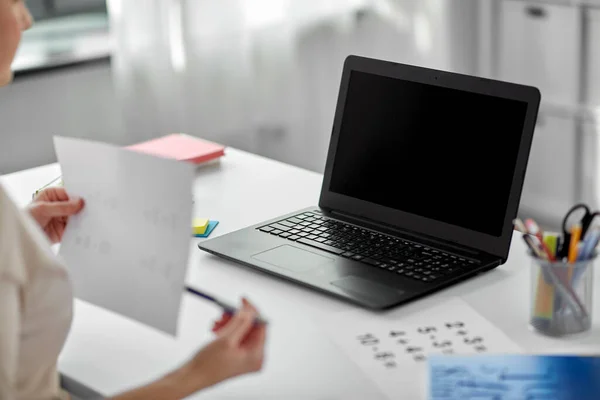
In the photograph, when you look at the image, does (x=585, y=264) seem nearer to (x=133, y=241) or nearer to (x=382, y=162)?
(x=382, y=162)

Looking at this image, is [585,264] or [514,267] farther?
[514,267]

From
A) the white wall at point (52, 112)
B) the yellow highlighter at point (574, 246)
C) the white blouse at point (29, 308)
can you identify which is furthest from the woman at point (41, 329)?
the white wall at point (52, 112)

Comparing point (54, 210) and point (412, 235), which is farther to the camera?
point (412, 235)

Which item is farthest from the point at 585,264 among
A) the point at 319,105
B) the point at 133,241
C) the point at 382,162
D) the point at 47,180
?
the point at 319,105

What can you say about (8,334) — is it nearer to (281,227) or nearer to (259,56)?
(281,227)

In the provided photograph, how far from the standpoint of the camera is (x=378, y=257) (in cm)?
137

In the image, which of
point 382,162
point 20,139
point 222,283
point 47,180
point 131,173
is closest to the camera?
point 131,173

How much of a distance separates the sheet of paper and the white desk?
0.05 metres

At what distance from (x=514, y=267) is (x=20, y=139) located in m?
1.77

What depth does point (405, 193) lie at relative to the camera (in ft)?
4.79

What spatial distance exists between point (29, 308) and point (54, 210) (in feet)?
0.82

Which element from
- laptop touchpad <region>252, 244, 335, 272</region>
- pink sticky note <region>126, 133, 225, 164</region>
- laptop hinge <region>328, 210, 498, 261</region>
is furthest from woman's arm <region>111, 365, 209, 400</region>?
pink sticky note <region>126, 133, 225, 164</region>

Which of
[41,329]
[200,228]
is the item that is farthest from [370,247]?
[41,329]

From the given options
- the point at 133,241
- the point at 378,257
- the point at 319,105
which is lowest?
the point at 319,105
